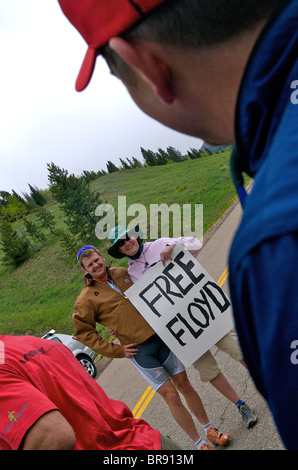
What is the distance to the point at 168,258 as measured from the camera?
3.92m

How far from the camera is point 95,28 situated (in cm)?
82

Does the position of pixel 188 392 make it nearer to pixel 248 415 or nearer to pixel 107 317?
pixel 248 415

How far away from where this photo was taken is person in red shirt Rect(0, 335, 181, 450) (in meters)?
1.54

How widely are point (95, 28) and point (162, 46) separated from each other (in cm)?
19

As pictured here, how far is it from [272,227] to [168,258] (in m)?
3.46

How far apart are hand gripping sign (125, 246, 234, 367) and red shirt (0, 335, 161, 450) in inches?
58.1

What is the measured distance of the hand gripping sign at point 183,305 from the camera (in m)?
3.71

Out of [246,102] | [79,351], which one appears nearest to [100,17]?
[246,102]

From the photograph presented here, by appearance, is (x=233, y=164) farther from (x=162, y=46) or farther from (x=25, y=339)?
(x=25, y=339)

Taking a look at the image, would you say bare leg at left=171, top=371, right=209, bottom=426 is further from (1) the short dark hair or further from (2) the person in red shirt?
(1) the short dark hair

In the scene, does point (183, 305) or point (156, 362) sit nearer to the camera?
point (156, 362)

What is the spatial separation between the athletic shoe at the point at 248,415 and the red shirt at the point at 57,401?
1.92 m
